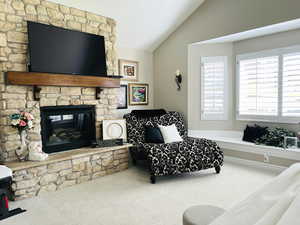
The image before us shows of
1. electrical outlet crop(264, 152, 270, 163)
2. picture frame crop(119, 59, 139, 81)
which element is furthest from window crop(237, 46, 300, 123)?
picture frame crop(119, 59, 139, 81)

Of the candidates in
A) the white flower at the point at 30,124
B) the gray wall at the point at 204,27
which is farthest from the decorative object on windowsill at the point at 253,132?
the white flower at the point at 30,124

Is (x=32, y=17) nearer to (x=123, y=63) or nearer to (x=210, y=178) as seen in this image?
(x=123, y=63)

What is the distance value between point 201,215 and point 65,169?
2402 mm

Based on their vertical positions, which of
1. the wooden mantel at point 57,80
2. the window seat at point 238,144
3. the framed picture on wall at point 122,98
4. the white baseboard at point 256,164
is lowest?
the white baseboard at point 256,164

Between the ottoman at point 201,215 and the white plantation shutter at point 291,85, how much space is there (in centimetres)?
336

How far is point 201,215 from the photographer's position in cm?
157

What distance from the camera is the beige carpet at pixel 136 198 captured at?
2441 mm

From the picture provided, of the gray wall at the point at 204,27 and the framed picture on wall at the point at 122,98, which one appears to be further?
the framed picture on wall at the point at 122,98

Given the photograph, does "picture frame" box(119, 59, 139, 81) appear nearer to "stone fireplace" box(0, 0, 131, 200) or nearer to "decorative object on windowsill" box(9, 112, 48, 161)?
"stone fireplace" box(0, 0, 131, 200)

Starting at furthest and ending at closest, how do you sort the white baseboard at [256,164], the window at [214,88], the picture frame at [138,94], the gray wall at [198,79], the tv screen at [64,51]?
the picture frame at [138,94] → the window at [214,88] → the gray wall at [198,79] → the white baseboard at [256,164] → the tv screen at [64,51]

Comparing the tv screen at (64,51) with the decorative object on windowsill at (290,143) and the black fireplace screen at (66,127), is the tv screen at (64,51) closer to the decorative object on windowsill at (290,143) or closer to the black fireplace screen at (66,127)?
the black fireplace screen at (66,127)

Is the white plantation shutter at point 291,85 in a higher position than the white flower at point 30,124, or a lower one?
higher

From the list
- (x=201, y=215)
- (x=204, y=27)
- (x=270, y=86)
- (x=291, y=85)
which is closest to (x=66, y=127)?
(x=201, y=215)

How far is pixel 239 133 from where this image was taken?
489cm
